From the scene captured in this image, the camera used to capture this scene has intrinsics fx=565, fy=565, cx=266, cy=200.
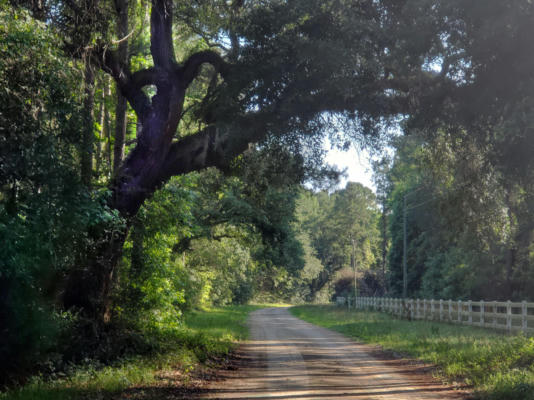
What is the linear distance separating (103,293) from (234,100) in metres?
4.90

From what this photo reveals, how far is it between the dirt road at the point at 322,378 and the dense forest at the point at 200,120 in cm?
294

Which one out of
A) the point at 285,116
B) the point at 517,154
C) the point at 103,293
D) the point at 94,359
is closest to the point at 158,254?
the point at 103,293

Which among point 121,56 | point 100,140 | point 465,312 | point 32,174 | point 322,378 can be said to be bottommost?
point 322,378

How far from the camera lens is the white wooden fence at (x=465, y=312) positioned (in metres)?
19.7

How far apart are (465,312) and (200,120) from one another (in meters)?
16.7

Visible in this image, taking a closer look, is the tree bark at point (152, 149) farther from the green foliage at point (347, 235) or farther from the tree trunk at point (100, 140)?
the green foliage at point (347, 235)

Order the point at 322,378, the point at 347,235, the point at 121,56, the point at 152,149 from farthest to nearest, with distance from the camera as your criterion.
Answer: the point at 347,235
the point at 121,56
the point at 152,149
the point at 322,378

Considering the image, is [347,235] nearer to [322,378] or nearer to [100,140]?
[100,140]

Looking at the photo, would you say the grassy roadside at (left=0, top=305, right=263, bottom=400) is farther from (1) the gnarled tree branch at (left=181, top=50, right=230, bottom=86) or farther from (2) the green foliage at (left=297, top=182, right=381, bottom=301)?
(2) the green foliage at (left=297, top=182, right=381, bottom=301)

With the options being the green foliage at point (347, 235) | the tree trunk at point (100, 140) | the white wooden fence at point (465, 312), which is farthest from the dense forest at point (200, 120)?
the green foliage at point (347, 235)

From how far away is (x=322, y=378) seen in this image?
33.7 ft

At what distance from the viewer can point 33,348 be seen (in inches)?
372

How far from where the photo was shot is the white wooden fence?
19703 millimetres

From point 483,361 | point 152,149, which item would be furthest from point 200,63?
point 483,361
